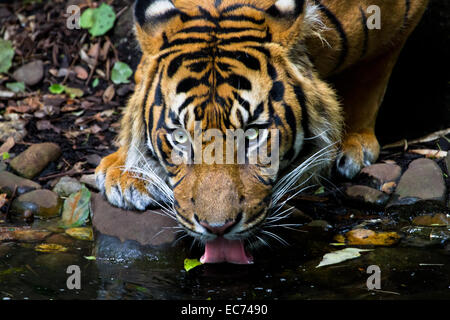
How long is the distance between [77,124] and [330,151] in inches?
99.6

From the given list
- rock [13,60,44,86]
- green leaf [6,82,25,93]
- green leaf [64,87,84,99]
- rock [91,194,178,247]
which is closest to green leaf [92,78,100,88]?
green leaf [64,87,84,99]

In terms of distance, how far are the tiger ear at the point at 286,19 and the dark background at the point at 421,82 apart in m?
2.17

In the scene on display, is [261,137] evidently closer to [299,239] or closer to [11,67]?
[299,239]

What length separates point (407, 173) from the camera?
4324mm

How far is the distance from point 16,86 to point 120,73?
0.96m

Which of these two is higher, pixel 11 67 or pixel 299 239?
pixel 11 67

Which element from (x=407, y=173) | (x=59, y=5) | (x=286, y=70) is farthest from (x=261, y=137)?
(x=59, y=5)

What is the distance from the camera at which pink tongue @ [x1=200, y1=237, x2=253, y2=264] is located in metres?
3.44

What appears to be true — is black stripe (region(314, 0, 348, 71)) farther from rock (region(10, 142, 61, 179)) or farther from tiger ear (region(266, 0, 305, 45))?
rock (region(10, 142, 61, 179))

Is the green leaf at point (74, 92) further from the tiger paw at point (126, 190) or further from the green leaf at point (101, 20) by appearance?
the tiger paw at point (126, 190)

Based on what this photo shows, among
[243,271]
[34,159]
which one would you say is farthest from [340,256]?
[34,159]

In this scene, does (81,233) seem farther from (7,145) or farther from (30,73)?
(30,73)

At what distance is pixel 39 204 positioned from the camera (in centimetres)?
441
